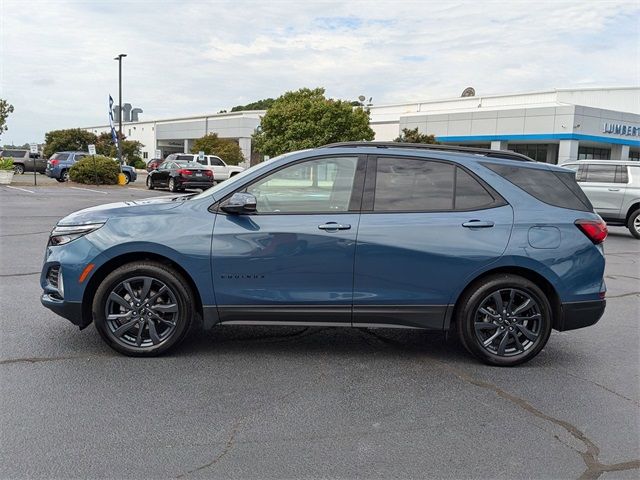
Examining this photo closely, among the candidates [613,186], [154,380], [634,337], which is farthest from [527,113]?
[154,380]

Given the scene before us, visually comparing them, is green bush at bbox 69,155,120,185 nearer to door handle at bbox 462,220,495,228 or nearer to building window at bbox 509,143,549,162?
door handle at bbox 462,220,495,228

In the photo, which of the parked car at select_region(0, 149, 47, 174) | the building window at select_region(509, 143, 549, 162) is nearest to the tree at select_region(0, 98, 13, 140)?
the parked car at select_region(0, 149, 47, 174)

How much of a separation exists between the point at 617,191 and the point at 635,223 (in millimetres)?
946

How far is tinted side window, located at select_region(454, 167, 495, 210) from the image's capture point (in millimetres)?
4781

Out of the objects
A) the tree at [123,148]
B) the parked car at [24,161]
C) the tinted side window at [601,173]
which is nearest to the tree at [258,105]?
the tree at [123,148]

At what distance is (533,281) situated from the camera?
486cm

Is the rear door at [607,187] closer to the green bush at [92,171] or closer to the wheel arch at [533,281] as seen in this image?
the wheel arch at [533,281]

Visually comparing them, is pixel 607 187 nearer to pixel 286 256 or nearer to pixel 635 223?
pixel 635 223

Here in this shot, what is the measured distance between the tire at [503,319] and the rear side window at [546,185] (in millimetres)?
755

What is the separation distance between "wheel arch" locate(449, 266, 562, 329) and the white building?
3625 cm

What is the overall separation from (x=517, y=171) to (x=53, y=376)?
4.10 m

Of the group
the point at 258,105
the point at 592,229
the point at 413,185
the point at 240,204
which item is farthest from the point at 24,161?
the point at 258,105

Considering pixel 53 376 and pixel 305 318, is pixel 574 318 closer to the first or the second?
pixel 305 318

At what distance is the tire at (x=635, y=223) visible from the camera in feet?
48.2
